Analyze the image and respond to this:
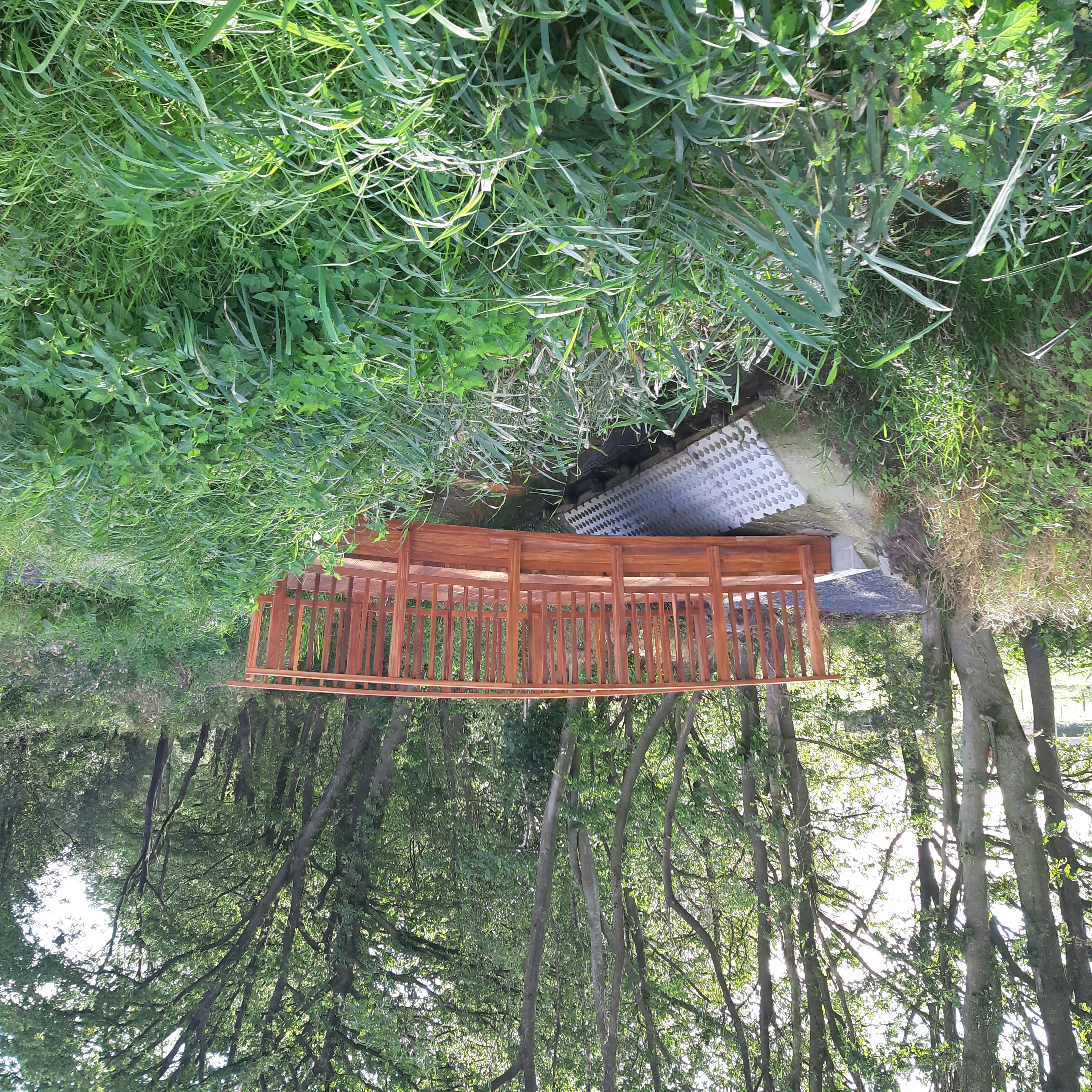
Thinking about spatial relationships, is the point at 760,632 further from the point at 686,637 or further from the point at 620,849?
the point at 620,849

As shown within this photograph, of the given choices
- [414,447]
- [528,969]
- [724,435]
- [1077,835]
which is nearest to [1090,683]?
[1077,835]

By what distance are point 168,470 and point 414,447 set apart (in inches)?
24.2

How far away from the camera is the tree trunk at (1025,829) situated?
3.84 m

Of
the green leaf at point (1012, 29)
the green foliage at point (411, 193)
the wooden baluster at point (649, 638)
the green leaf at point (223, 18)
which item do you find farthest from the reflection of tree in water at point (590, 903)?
the green leaf at point (223, 18)

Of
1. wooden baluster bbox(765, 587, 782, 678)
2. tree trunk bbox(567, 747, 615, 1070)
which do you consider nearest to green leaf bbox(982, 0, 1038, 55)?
wooden baluster bbox(765, 587, 782, 678)

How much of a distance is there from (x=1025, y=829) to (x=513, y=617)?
3.10 m

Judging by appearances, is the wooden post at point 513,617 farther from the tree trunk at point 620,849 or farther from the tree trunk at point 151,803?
the tree trunk at point 151,803

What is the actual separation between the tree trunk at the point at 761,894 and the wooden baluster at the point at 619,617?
75.0 inches

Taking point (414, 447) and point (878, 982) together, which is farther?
point (878, 982)

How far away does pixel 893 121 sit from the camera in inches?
47.6

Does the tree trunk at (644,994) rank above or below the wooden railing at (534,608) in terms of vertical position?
below

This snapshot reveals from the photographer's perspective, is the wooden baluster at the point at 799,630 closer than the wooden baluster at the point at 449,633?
No

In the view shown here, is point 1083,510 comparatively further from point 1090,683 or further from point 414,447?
point 1090,683

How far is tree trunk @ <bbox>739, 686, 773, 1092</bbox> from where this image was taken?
4902 millimetres
